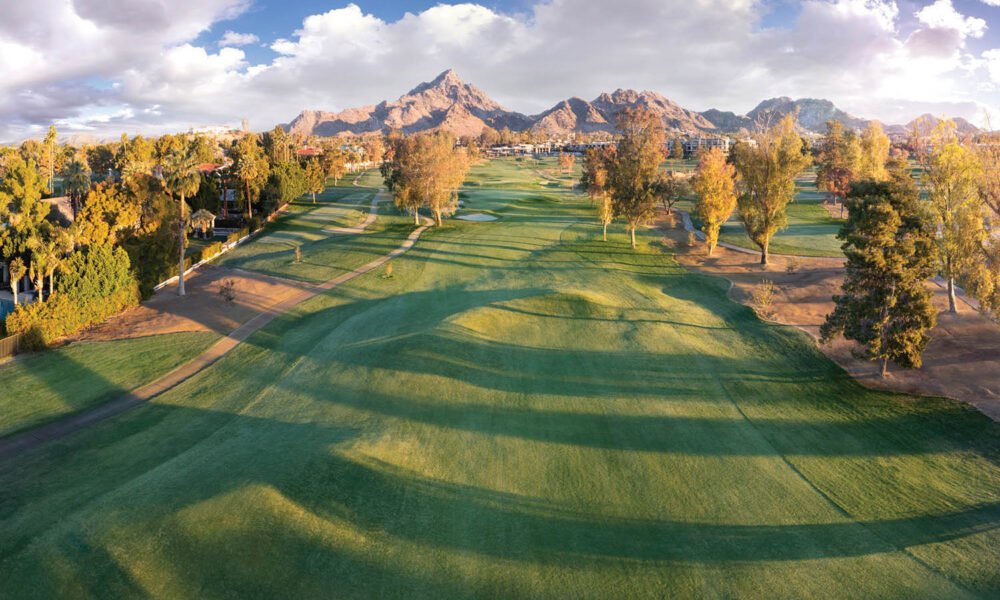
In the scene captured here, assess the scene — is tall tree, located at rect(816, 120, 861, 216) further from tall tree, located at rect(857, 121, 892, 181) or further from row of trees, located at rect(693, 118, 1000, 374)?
row of trees, located at rect(693, 118, 1000, 374)

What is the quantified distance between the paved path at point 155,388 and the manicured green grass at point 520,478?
57.6 inches

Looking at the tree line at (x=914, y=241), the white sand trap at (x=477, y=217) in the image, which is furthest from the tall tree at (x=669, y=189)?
the white sand trap at (x=477, y=217)

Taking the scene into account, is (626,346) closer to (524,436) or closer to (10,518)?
(524,436)

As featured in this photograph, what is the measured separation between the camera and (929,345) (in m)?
27.7

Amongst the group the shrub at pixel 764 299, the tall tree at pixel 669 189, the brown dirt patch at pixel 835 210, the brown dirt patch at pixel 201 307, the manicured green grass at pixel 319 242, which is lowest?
the brown dirt patch at pixel 201 307

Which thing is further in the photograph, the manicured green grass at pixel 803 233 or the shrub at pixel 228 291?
the manicured green grass at pixel 803 233

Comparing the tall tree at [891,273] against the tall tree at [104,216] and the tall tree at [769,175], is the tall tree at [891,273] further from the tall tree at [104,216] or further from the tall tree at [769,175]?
the tall tree at [104,216]

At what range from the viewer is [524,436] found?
65.6 ft

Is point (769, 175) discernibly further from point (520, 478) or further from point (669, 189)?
point (520, 478)

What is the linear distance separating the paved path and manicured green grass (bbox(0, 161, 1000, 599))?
1.46m

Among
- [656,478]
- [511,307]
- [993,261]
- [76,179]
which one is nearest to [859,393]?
[993,261]

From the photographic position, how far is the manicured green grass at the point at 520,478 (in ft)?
42.7

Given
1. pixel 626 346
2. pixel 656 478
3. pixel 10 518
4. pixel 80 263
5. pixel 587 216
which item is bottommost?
pixel 10 518

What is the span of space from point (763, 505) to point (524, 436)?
876 cm
